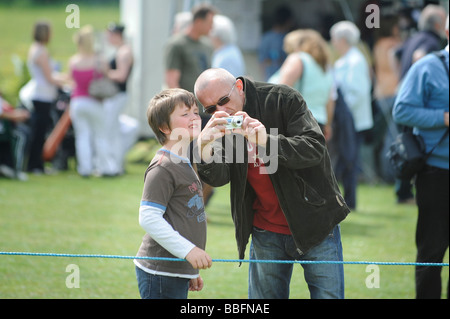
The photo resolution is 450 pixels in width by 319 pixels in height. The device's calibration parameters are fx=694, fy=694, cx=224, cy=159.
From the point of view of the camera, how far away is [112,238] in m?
6.77

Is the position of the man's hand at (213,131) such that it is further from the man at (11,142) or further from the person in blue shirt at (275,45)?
the person in blue shirt at (275,45)

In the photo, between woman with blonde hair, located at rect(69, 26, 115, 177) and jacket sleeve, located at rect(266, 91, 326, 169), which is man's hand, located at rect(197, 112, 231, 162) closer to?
jacket sleeve, located at rect(266, 91, 326, 169)

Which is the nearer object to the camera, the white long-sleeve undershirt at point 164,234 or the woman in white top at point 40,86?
the white long-sleeve undershirt at point 164,234

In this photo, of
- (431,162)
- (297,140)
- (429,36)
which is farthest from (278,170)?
(429,36)

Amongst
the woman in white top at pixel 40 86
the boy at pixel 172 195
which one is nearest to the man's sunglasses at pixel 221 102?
the boy at pixel 172 195

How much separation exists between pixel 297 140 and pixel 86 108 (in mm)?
7596

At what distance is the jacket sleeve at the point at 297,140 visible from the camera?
3.08 meters

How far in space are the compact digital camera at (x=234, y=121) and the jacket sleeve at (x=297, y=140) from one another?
154 mm

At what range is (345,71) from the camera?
8797 millimetres

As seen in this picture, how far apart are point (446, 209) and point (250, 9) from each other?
→ 7.89 metres

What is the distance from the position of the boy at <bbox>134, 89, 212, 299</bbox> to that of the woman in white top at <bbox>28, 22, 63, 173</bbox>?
772 cm

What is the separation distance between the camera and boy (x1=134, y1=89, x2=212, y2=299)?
10.5 ft

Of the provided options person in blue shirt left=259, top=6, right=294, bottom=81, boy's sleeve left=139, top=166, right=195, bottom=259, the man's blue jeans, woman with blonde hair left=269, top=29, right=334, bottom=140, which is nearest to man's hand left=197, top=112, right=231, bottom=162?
boy's sleeve left=139, top=166, right=195, bottom=259
